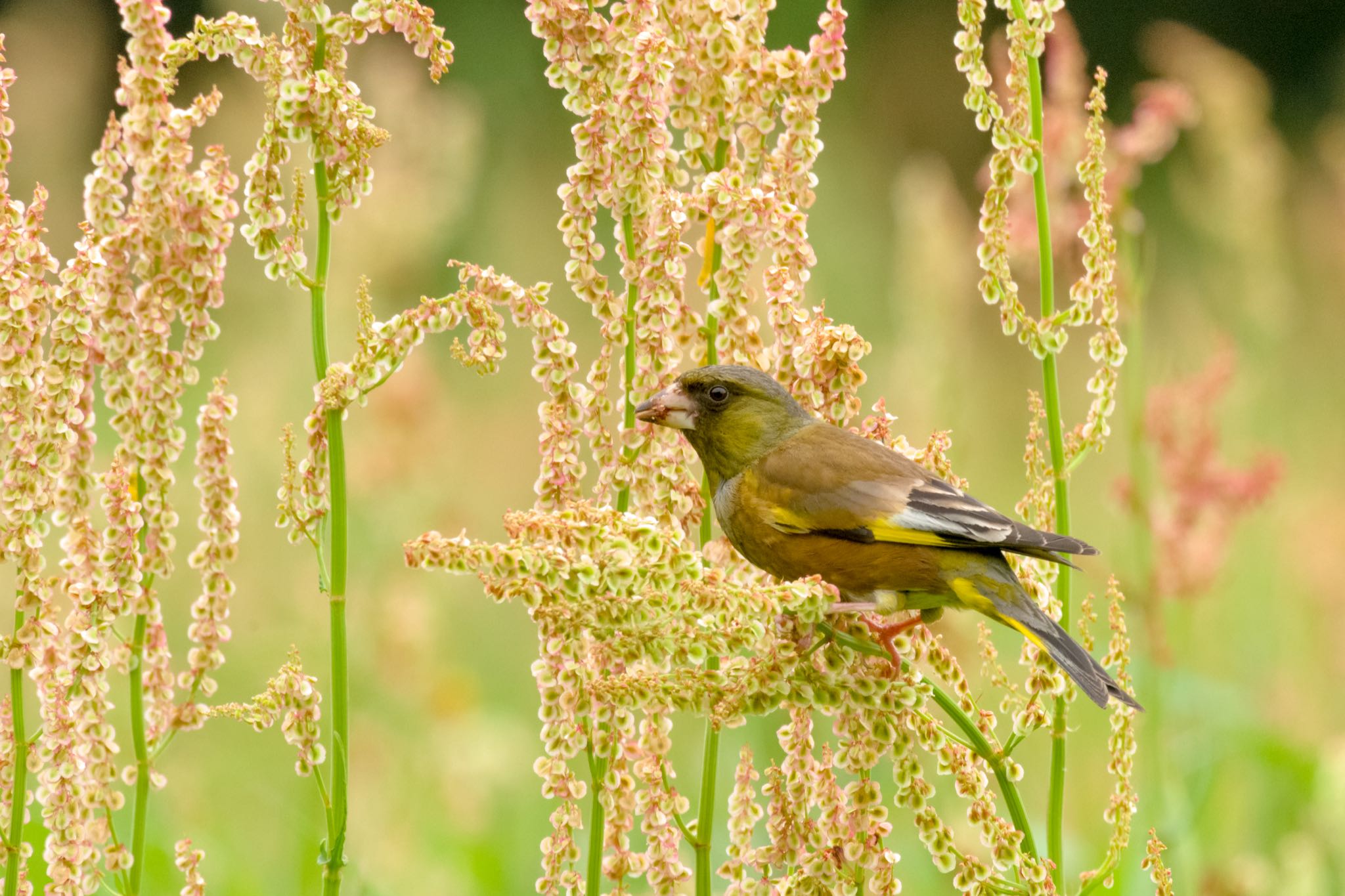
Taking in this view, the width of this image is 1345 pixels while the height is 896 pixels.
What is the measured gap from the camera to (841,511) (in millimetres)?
2660

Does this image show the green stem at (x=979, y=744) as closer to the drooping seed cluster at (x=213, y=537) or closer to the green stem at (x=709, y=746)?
the green stem at (x=709, y=746)

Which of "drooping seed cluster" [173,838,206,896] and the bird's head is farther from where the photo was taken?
the bird's head

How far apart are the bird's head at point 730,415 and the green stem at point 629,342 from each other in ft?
0.31

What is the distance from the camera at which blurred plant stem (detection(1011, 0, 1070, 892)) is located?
2215 millimetres

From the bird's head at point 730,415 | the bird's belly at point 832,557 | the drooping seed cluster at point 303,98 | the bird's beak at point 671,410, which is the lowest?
the bird's belly at point 832,557

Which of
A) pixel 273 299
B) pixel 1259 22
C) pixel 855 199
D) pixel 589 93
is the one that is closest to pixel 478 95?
pixel 855 199

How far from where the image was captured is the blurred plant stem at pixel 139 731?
217cm

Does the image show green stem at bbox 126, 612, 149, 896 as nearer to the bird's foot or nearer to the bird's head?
the bird's head

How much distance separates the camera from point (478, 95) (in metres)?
9.13

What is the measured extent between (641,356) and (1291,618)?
3890 millimetres

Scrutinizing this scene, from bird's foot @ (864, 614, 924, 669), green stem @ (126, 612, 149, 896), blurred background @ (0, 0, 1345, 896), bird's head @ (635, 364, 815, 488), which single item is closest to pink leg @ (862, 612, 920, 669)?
bird's foot @ (864, 614, 924, 669)

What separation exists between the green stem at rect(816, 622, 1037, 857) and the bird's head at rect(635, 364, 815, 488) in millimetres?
396

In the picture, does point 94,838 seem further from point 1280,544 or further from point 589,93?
point 1280,544

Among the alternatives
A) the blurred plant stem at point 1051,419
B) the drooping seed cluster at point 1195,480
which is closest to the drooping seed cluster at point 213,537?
the blurred plant stem at point 1051,419
